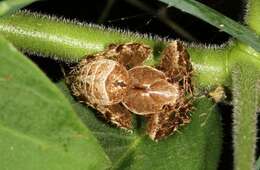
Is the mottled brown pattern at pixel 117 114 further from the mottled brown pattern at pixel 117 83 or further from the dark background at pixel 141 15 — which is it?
the dark background at pixel 141 15

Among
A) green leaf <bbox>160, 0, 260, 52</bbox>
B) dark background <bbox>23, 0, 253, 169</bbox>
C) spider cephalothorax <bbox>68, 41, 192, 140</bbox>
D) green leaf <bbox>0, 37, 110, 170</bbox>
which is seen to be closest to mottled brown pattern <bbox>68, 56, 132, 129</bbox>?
spider cephalothorax <bbox>68, 41, 192, 140</bbox>

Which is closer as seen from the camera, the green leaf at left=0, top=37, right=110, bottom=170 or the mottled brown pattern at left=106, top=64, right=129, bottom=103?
the green leaf at left=0, top=37, right=110, bottom=170

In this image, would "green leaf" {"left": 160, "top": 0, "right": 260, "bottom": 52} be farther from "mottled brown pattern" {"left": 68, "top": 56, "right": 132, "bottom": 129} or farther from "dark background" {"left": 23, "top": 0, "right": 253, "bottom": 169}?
"dark background" {"left": 23, "top": 0, "right": 253, "bottom": 169}

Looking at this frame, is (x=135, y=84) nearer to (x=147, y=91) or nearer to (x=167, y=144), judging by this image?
(x=147, y=91)

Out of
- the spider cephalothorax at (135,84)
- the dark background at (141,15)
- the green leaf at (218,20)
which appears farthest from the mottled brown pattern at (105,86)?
the dark background at (141,15)

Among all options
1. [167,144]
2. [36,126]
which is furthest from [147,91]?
[36,126]

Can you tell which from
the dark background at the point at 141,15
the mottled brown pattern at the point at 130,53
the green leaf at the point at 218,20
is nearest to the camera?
the green leaf at the point at 218,20
